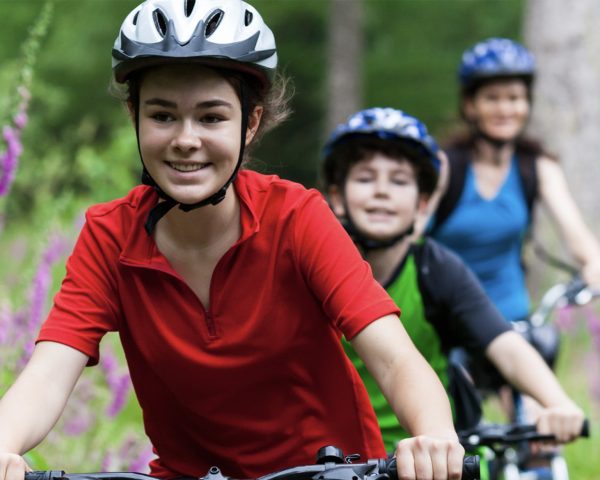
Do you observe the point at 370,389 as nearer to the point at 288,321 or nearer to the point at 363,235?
the point at 363,235

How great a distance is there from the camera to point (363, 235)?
4746mm

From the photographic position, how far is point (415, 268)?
4512mm

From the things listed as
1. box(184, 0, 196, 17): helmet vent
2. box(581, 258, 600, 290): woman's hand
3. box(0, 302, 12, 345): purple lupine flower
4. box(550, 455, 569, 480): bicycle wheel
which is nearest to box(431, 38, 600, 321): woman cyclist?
box(581, 258, 600, 290): woman's hand

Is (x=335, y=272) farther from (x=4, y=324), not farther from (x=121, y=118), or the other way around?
(x=121, y=118)

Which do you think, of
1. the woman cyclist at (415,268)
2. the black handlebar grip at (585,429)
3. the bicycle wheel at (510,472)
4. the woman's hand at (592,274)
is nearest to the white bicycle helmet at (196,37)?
the woman cyclist at (415,268)

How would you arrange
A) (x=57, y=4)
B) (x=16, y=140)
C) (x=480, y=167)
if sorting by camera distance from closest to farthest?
(x=16, y=140), (x=480, y=167), (x=57, y=4)

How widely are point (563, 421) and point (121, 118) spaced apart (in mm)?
14447

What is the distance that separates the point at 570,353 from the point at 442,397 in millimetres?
7284

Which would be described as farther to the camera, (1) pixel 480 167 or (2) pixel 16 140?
(1) pixel 480 167

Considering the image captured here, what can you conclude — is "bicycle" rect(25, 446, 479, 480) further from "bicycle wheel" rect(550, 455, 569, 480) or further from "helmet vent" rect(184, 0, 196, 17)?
"bicycle wheel" rect(550, 455, 569, 480)

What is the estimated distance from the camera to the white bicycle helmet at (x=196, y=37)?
319cm

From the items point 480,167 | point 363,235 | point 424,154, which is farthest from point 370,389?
point 480,167

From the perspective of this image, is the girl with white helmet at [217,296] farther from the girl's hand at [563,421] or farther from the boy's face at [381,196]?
the boy's face at [381,196]

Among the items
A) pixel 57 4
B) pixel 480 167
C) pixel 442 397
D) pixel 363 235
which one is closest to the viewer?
pixel 442 397
